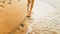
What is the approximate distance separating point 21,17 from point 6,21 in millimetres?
131

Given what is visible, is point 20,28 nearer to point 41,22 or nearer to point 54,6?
point 41,22

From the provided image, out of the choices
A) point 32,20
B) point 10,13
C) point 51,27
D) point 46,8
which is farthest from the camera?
point 46,8

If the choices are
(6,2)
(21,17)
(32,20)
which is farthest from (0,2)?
(32,20)

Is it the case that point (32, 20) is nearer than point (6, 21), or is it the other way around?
point (6, 21)

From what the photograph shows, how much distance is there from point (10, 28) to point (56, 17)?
1.38 m

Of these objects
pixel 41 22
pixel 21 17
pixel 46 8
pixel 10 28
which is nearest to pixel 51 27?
pixel 41 22

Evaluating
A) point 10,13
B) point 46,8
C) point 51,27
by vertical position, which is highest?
point 10,13

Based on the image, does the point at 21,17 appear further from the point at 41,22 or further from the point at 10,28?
the point at 41,22

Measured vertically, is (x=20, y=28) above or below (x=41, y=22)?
above

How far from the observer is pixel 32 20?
1.82m

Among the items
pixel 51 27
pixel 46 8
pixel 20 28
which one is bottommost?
pixel 51 27

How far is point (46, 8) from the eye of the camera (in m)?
2.12

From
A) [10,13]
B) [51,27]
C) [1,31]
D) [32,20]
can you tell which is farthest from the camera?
[32,20]

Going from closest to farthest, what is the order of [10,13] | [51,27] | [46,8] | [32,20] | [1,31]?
[1,31]
[10,13]
[51,27]
[32,20]
[46,8]
